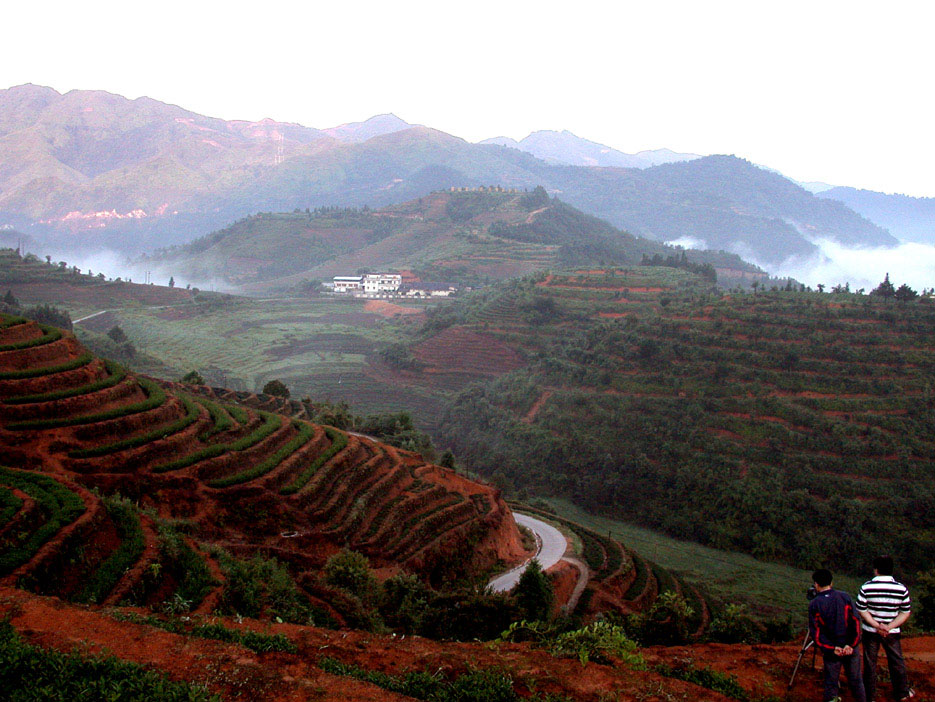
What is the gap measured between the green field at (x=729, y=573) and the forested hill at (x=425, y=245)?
222 ft

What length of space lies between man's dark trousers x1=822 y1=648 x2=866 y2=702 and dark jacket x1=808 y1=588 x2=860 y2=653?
0.34 feet

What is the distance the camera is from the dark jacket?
6914 mm

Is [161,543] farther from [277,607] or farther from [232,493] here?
[232,493]

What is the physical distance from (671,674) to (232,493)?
1213cm

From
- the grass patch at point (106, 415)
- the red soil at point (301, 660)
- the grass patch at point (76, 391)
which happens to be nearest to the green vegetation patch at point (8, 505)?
the red soil at point (301, 660)

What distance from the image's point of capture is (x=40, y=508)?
10961mm

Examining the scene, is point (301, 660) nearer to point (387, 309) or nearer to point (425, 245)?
point (387, 309)

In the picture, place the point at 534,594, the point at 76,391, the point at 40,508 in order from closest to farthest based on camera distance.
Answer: the point at 40,508 → the point at 534,594 → the point at 76,391

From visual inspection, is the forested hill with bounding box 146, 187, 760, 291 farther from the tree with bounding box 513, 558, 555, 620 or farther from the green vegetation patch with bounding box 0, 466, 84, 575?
the green vegetation patch with bounding box 0, 466, 84, 575

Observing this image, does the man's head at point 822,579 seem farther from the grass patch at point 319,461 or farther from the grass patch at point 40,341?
the grass patch at point 40,341

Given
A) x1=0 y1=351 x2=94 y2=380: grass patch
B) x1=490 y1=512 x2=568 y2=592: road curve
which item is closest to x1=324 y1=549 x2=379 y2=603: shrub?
x1=490 y1=512 x2=568 y2=592: road curve

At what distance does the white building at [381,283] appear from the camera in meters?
99.4

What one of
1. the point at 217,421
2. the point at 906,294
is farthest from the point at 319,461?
the point at 906,294

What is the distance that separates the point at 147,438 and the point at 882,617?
16274 millimetres
